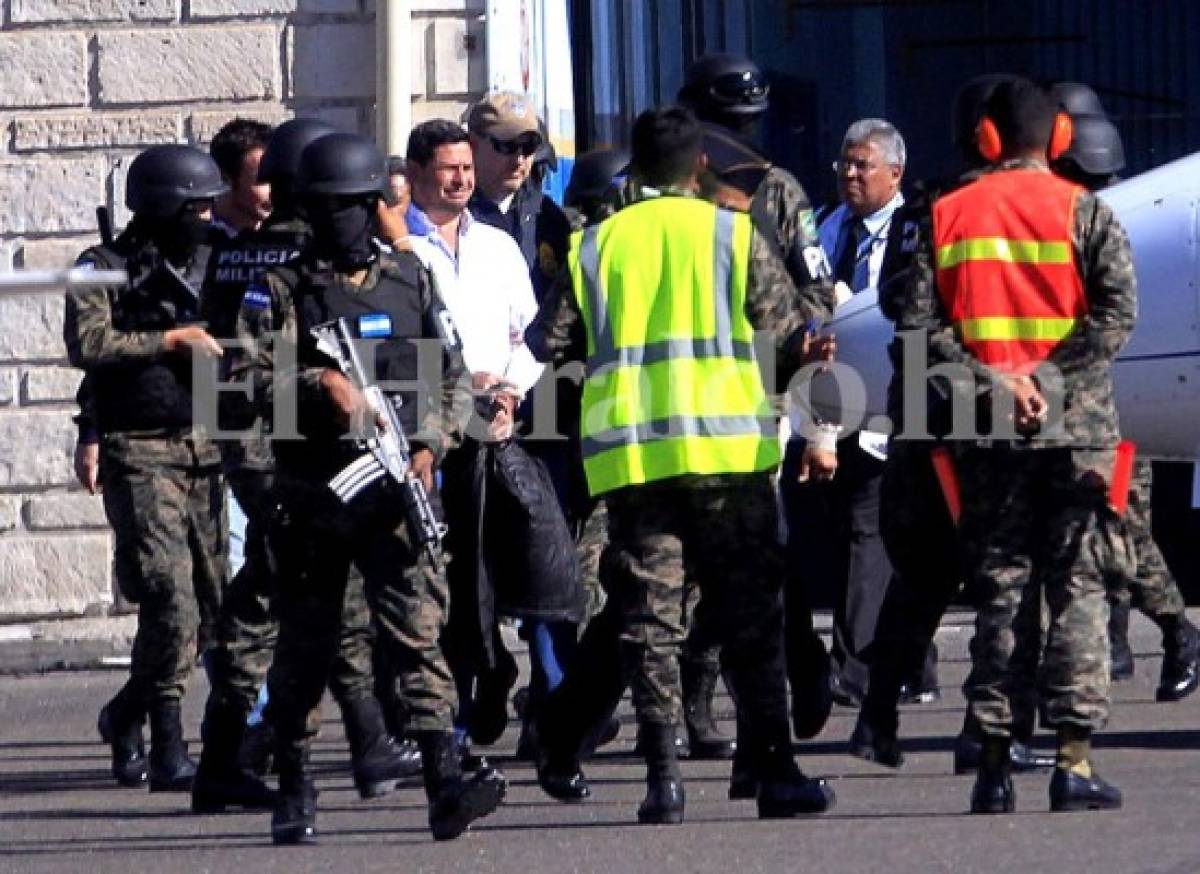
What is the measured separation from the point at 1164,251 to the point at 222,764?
2.76 m

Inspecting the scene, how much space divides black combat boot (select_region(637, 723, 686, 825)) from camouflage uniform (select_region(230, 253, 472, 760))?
1.56ft

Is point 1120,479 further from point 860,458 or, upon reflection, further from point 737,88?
point 860,458

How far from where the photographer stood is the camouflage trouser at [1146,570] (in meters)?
9.85

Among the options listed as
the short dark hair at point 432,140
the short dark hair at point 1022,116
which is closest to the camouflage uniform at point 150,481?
the short dark hair at point 432,140

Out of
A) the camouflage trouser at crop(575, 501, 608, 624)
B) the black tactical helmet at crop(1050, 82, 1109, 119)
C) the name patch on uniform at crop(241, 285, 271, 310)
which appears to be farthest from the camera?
the camouflage trouser at crop(575, 501, 608, 624)

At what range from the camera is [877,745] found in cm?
845

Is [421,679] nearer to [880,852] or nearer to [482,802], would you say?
[482,802]

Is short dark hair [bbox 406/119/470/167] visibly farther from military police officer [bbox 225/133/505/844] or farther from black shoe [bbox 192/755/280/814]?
black shoe [bbox 192/755/280/814]

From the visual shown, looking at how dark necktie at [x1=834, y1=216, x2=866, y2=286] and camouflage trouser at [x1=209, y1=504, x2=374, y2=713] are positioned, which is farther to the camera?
dark necktie at [x1=834, y1=216, x2=866, y2=286]

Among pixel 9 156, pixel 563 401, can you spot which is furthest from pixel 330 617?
pixel 9 156

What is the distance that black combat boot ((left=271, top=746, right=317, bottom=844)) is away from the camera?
25.4 feet

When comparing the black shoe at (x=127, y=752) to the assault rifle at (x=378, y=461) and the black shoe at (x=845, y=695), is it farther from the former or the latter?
the black shoe at (x=845, y=695)

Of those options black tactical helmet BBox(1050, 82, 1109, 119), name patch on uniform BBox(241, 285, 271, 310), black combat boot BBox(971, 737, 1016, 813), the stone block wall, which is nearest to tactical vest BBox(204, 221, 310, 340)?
name patch on uniform BBox(241, 285, 271, 310)

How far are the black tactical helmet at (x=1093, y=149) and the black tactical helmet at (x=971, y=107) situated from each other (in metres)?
0.73
